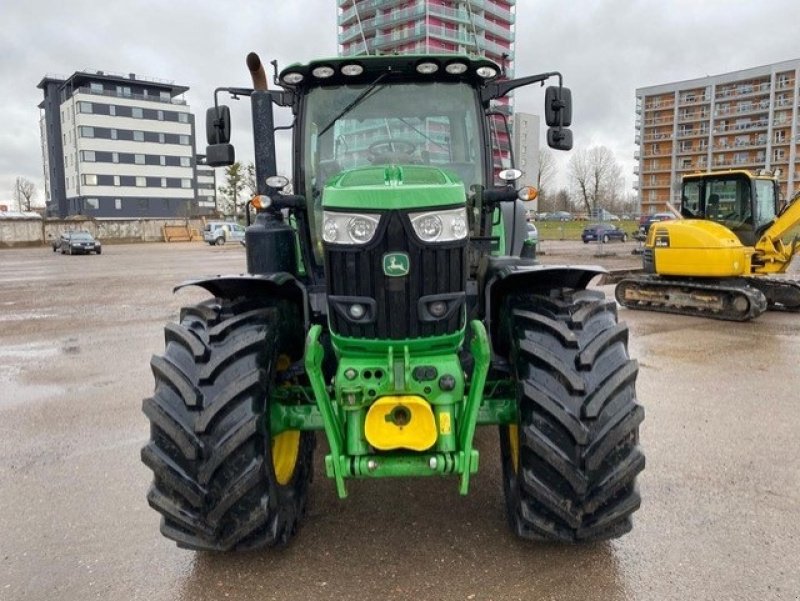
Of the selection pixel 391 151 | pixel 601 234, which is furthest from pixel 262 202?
pixel 601 234

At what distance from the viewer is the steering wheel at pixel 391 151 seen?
12.4 ft

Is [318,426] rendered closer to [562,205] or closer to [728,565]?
[728,565]

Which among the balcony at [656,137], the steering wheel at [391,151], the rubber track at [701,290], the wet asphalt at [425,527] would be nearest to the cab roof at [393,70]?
the steering wheel at [391,151]

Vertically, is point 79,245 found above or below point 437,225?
below

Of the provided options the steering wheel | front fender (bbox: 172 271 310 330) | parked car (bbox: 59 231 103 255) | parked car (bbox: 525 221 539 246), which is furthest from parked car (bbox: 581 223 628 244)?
front fender (bbox: 172 271 310 330)

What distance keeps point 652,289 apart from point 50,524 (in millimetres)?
10190

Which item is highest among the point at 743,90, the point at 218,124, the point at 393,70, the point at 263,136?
the point at 743,90

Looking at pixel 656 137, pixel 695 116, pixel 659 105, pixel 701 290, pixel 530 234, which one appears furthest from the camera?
pixel 659 105

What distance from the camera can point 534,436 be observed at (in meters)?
2.84

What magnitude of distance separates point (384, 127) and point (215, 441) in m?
2.07

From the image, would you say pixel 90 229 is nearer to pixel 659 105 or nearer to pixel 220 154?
pixel 220 154

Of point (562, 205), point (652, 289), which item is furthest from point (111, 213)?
point (652, 289)

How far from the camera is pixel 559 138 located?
4.27 meters

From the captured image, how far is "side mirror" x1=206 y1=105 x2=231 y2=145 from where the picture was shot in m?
4.21
